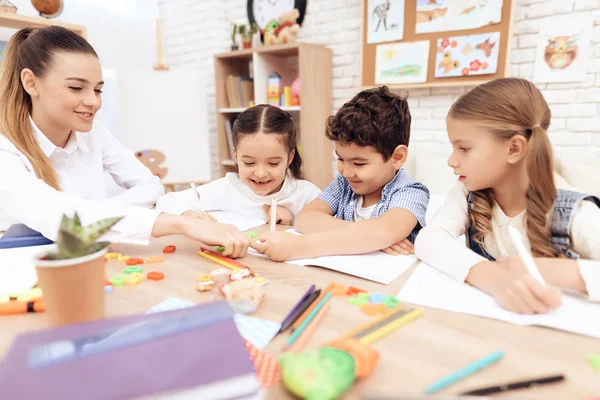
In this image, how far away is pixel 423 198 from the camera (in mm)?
1009

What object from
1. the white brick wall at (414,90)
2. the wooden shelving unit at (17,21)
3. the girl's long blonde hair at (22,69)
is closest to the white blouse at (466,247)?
the girl's long blonde hair at (22,69)

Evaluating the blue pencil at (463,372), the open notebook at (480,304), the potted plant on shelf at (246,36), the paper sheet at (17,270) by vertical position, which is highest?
the potted plant on shelf at (246,36)

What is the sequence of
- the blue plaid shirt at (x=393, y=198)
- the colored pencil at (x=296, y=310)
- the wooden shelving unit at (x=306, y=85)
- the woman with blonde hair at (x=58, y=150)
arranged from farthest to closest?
1. the wooden shelving unit at (x=306, y=85)
2. the blue plaid shirt at (x=393, y=198)
3. the woman with blonde hair at (x=58, y=150)
4. the colored pencil at (x=296, y=310)

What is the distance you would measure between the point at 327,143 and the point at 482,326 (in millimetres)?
2351

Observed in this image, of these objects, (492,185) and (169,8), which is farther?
(169,8)

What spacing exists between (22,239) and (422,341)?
31.9 inches

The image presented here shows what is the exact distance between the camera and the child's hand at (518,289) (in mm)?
547

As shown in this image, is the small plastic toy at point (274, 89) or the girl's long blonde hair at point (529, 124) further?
the small plastic toy at point (274, 89)

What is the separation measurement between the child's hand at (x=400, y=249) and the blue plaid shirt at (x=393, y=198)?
0.11m

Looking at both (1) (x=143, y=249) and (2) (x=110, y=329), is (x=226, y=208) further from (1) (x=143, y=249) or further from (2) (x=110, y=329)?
(2) (x=110, y=329)

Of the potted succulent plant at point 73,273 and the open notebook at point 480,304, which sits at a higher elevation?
the potted succulent plant at point 73,273

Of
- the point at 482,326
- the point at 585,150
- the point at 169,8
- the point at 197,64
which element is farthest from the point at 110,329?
the point at 169,8

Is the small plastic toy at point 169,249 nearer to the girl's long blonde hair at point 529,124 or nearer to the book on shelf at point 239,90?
the girl's long blonde hair at point 529,124

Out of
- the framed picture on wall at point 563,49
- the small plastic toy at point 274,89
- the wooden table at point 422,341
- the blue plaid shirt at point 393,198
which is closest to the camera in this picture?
the wooden table at point 422,341
